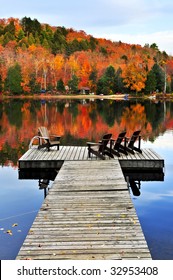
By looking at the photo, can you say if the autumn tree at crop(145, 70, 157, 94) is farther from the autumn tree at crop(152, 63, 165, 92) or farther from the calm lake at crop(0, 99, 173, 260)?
the calm lake at crop(0, 99, 173, 260)

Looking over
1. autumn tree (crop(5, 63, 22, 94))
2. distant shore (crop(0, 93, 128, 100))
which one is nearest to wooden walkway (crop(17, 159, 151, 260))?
distant shore (crop(0, 93, 128, 100))

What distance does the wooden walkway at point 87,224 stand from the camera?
6090 millimetres

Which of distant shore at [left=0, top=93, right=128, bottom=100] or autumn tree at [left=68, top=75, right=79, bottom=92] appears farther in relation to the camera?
autumn tree at [left=68, top=75, right=79, bottom=92]

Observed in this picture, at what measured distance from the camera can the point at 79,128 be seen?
30453mm

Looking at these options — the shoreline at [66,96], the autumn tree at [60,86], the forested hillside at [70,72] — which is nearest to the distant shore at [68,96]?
the shoreline at [66,96]

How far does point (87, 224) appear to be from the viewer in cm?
732

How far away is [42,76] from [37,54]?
1279 cm

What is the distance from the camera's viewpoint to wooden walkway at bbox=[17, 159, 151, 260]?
6.09 metres

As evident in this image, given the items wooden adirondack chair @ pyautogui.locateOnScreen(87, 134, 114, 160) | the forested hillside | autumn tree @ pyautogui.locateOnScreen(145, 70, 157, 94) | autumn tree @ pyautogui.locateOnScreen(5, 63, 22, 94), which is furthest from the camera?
the forested hillside

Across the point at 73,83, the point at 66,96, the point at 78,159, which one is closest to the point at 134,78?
the point at 73,83

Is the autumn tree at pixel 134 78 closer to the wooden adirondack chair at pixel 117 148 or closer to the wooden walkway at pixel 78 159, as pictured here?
the wooden adirondack chair at pixel 117 148

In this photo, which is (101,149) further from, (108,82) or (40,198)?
(108,82)
